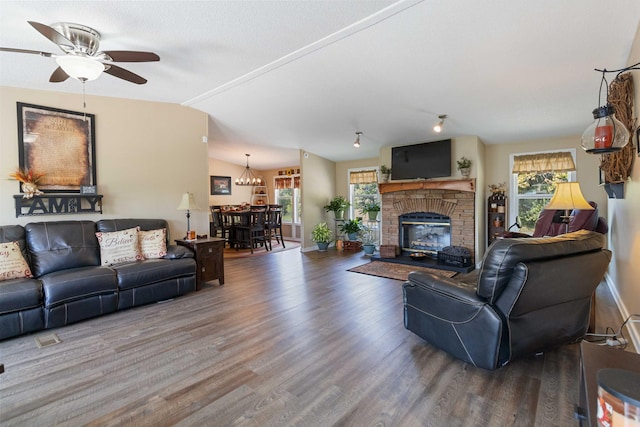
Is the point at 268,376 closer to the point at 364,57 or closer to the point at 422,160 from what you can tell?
the point at 364,57

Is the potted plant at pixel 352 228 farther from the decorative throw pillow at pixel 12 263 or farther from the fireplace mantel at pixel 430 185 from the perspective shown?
the decorative throw pillow at pixel 12 263

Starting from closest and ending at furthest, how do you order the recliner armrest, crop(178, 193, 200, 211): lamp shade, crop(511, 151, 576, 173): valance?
the recliner armrest → crop(178, 193, 200, 211): lamp shade → crop(511, 151, 576, 173): valance

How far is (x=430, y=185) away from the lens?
5.56m

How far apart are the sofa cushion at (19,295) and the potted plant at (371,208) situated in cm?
580

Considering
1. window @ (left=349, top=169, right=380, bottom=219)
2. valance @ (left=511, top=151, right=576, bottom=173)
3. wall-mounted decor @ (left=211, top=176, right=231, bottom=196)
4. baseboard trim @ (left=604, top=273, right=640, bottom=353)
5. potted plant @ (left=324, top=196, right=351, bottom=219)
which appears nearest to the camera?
baseboard trim @ (left=604, top=273, right=640, bottom=353)

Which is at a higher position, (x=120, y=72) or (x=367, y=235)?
(x=120, y=72)

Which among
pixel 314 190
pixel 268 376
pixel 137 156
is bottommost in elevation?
pixel 268 376

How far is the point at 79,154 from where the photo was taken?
3.75m

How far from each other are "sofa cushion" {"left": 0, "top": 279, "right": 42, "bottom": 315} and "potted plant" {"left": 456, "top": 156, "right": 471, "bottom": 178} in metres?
5.76

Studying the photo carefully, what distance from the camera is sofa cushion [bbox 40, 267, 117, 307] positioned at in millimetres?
2818

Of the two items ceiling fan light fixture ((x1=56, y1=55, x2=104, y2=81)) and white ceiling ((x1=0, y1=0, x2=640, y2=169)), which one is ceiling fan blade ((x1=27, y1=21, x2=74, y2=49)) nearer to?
ceiling fan light fixture ((x1=56, y1=55, x2=104, y2=81))

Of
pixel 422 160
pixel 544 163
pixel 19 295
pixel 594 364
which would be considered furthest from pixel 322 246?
pixel 594 364

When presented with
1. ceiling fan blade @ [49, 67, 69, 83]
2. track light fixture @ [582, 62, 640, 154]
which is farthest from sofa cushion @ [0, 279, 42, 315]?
track light fixture @ [582, 62, 640, 154]

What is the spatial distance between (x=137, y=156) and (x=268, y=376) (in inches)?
142
